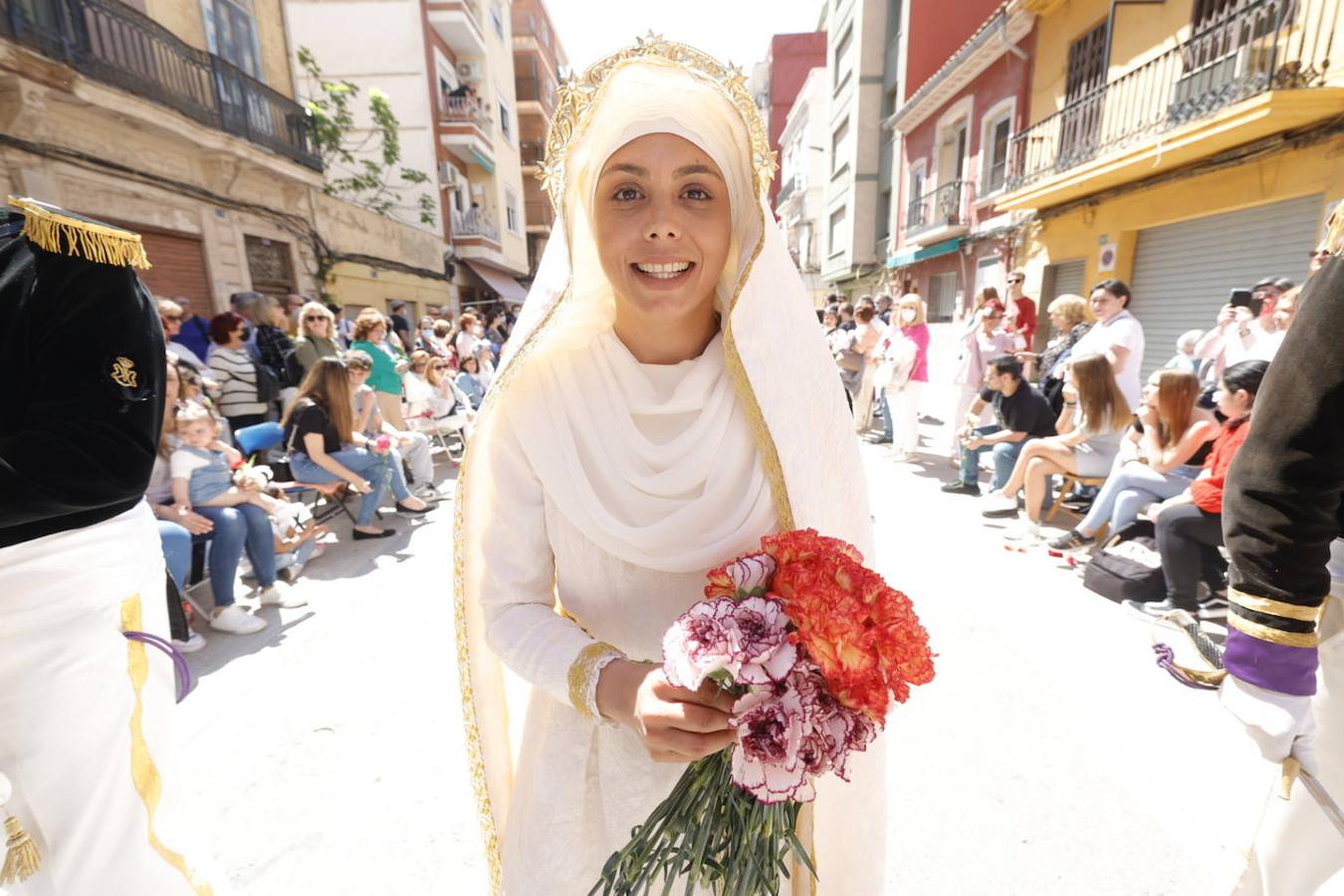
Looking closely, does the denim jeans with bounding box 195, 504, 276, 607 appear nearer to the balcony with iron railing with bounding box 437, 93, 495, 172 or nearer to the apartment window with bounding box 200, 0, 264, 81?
the apartment window with bounding box 200, 0, 264, 81

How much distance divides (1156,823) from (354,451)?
520cm

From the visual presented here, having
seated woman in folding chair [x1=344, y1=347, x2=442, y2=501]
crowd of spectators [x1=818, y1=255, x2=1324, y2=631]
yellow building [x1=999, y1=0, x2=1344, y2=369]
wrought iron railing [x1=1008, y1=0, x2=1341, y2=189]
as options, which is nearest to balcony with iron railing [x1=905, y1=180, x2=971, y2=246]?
yellow building [x1=999, y1=0, x2=1344, y2=369]

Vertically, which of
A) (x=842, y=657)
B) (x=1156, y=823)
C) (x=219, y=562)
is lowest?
(x=1156, y=823)

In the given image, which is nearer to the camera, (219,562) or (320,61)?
(219,562)

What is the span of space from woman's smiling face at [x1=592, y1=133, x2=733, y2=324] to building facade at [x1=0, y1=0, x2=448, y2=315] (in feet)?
20.0

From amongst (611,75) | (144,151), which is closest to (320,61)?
(144,151)

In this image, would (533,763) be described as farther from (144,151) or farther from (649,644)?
(144,151)

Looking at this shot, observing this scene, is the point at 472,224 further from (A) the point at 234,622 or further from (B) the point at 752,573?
(B) the point at 752,573

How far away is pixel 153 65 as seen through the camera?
7422 millimetres

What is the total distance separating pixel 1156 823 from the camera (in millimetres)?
1977

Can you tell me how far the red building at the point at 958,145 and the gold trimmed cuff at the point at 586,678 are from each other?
14470mm

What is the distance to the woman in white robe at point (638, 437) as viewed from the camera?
108 cm

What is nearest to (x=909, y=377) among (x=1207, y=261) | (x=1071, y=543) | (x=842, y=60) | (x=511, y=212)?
(x=1071, y=543)

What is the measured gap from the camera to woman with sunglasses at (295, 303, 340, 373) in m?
5.78
